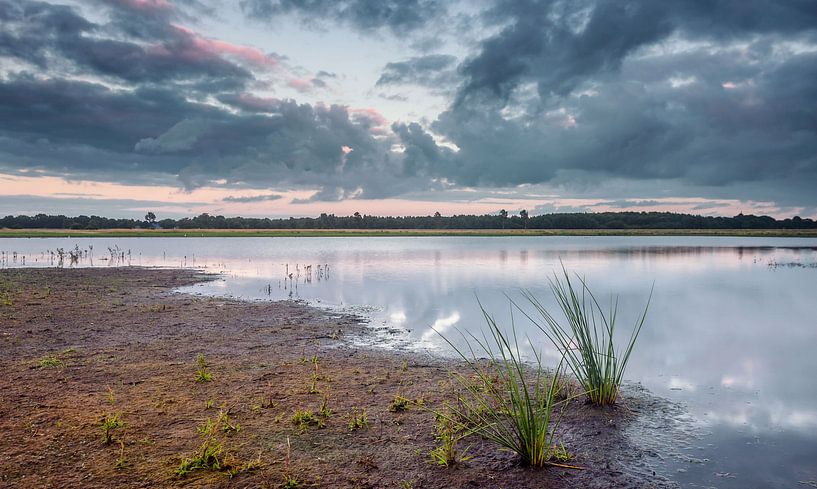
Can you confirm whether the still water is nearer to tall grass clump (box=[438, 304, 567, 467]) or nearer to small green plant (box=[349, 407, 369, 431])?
tall grass clump (box=[438, 304, 567, 467])

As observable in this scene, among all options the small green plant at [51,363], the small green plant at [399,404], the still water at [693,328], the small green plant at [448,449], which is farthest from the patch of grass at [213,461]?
the small green plant at [51,363]

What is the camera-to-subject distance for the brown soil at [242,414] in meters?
5.94

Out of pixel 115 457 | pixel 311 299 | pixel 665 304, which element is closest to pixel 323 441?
pixel 115 457

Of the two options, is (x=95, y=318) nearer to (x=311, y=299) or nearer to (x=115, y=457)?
(x=311, y=299)

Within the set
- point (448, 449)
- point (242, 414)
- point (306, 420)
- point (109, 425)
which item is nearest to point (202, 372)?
point (242, 414)

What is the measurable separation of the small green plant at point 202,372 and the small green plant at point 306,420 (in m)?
2.78

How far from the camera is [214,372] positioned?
1006 centimetres

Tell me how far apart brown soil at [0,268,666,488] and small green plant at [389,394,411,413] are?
0.14 metres

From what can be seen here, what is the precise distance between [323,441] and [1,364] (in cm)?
805

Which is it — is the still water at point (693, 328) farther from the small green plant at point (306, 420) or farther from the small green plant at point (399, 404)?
the small green plant at point (306, 420)

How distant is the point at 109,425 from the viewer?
6.78 m

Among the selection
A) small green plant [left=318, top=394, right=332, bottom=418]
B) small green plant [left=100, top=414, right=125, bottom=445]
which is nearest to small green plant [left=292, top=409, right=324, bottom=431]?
small green plant [left=318, top=394, right=332, bottom=418]

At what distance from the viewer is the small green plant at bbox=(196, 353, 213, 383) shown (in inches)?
370

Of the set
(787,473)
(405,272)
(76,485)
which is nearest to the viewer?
(76,485)
